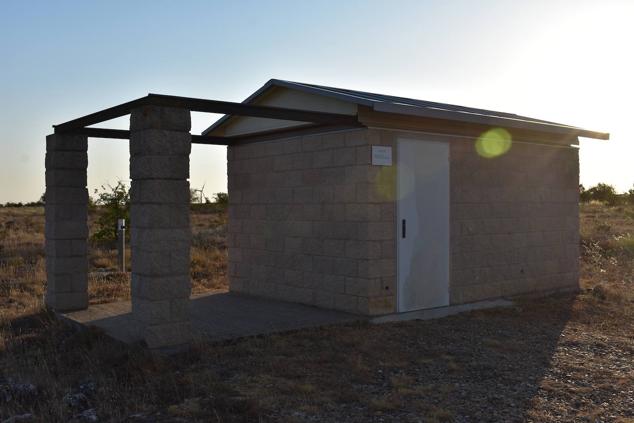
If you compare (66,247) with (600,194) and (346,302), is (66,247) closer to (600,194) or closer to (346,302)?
(346,302)

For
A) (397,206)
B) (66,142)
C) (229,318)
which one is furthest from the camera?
(66,142)

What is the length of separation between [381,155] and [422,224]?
1.30 meters

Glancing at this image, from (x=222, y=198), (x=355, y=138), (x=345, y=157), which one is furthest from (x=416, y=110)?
(x=222, y=198)

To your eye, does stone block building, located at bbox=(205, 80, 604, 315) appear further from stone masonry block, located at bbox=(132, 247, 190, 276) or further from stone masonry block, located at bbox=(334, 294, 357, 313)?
stone masonry block, located at bbox=(132, 247, 190, 276)

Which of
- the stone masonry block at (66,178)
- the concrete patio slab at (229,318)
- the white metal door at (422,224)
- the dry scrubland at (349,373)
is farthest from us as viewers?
the stone masonry block at (66,178)

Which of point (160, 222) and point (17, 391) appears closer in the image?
point (17, 391)

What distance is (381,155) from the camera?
8820mm

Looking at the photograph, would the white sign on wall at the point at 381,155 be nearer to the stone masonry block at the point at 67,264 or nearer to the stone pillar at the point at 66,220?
the stone pillar at the point at 66,220

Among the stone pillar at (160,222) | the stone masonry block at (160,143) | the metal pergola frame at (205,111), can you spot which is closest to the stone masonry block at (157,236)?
the stone pillar at (160,222)

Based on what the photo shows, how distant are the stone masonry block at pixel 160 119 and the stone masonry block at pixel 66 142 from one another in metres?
2.58

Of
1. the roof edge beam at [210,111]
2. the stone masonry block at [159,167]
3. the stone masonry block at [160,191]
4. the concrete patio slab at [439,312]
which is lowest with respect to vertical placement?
the concrete patio slab at [439,312]

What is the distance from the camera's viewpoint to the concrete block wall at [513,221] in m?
10.1

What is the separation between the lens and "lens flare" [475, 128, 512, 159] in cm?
1034

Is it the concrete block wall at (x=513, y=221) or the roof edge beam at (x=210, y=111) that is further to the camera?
the concrete block wall at (x=513, y=221)
